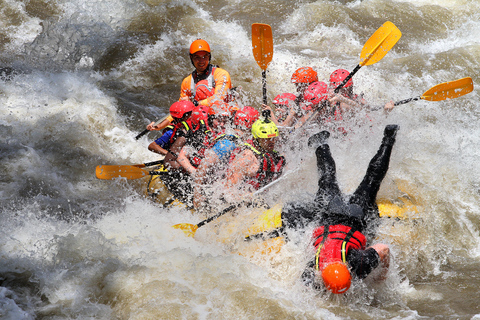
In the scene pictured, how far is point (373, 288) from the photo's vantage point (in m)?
3.29

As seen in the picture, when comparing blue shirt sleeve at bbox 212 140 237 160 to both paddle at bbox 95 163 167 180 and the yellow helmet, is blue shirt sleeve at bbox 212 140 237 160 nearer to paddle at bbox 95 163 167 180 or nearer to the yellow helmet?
the yellow helmet

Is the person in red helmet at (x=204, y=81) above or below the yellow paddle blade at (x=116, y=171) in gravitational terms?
above

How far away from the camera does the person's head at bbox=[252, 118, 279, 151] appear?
11.6 ft

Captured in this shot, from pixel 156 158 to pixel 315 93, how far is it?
227cm

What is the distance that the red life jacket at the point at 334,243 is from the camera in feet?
9.80

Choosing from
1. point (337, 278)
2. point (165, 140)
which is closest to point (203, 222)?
point (165, 140)

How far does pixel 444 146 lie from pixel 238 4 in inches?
218

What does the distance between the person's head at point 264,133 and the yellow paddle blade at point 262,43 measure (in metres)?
1.35

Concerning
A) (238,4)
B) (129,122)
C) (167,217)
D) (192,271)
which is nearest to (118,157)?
(129,122)

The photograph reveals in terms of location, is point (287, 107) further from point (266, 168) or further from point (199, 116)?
point (266, 168)

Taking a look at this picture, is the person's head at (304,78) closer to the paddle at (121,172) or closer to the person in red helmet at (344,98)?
the person in red helmet at (344,98)

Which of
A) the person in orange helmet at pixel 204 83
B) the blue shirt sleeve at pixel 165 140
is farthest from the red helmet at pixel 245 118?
the blue shirt sleeve at pixel 165 140

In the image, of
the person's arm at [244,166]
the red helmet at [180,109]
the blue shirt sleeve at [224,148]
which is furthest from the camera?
the red helmet at [180,109]

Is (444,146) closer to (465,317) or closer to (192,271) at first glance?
(465,317)
